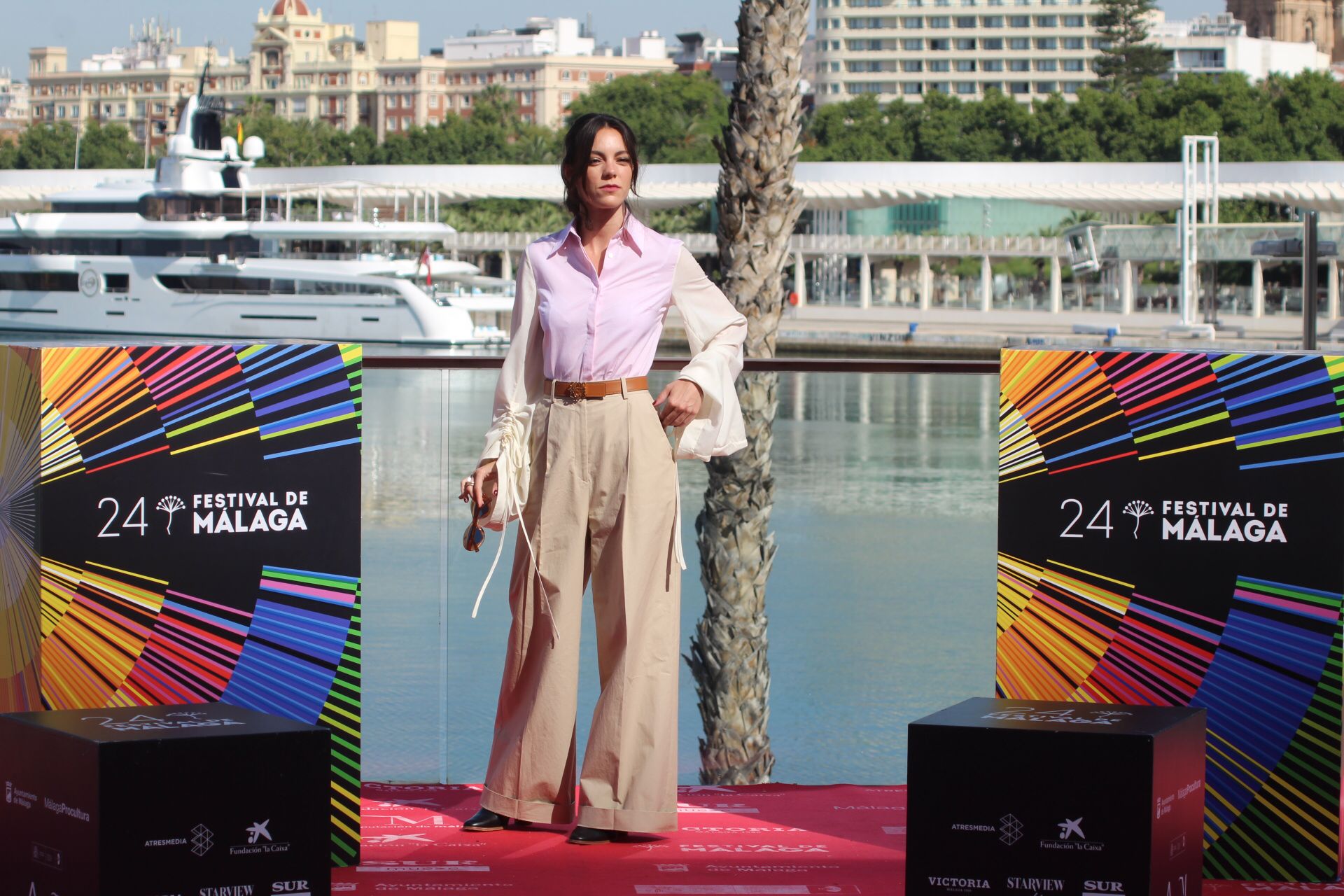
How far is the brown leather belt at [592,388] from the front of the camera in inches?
122

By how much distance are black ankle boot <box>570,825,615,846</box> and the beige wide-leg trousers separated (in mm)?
16

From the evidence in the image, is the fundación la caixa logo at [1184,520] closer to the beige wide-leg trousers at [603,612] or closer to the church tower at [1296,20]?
the beige wide-leg trousers at [603,612]

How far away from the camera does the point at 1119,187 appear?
59.3m

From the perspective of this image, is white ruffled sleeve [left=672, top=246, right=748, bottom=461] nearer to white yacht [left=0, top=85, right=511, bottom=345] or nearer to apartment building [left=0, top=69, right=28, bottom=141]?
white yacht [left=0, top=85, right=511, bottom=345]

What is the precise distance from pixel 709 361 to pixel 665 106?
8666cm

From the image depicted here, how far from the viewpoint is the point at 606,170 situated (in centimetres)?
311

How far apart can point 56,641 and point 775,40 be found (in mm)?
5243

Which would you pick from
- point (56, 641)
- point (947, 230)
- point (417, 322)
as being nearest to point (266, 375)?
point (56, 641)

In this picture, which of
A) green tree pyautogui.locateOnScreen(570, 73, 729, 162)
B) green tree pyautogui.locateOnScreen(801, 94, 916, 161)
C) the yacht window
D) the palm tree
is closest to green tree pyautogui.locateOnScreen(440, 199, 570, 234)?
green tree pyautogui.locateOnScreen(801, 94, 916, 161)

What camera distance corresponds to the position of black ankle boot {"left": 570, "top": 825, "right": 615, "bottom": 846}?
Answer: 314 cm

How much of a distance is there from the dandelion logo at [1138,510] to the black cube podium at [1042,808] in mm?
538

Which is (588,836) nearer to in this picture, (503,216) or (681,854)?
(681,854)

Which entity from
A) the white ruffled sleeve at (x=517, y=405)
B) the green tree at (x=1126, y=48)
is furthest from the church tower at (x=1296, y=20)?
the white ruffled sleeve at (x=517, y=405)

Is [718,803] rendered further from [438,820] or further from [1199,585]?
[1199,585]
